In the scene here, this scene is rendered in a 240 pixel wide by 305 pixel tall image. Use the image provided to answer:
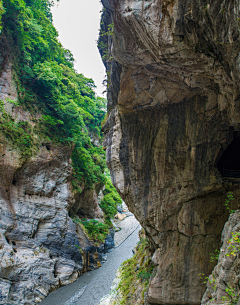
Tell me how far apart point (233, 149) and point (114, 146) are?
6.39m

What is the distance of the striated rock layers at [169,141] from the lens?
5.38 metres

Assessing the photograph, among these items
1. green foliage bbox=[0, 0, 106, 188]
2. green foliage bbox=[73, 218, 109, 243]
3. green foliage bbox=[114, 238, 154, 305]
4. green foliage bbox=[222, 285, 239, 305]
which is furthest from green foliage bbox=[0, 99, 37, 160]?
green foliage bbox=[222, 285, 239, 305]

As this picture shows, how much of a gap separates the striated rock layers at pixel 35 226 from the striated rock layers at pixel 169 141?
763 cm

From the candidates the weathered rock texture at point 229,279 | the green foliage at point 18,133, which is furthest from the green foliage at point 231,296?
the green foliage at point 18,133

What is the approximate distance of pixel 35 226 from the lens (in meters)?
13.2

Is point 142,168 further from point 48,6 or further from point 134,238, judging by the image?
point 48,6

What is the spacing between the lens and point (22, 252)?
469 inches

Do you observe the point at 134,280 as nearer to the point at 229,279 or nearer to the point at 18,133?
the point at 229,279

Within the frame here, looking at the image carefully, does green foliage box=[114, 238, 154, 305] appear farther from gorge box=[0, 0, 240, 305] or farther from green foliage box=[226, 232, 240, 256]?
green foliage box=[226, 232, 240, 256]

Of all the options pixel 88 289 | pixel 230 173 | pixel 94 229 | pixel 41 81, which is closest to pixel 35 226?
pixel 88 289

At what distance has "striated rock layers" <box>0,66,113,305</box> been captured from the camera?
11188mm

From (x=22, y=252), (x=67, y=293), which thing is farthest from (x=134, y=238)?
(x=22, y=252)

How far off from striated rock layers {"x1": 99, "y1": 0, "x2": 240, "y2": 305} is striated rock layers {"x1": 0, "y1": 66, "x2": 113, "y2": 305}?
7.63 m

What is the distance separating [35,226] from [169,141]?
11061mm
